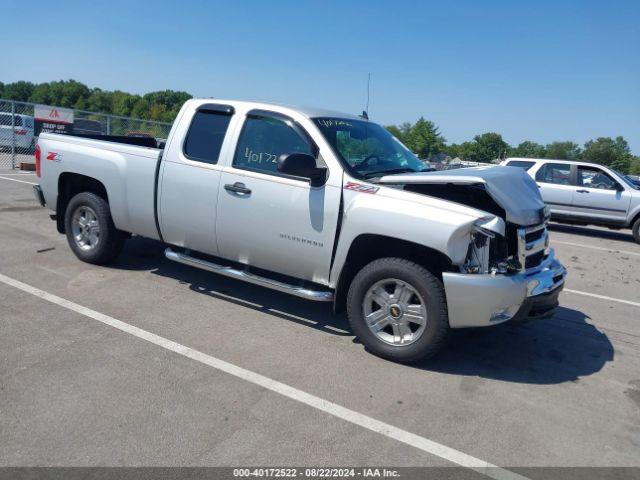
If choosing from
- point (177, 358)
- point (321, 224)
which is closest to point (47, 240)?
point (177, 358)

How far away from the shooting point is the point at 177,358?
4.11 m

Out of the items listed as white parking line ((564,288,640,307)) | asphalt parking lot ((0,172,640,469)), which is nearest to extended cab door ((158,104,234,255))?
asphalt parking lot ((0,172,640,469))

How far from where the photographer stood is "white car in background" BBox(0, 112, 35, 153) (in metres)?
19.1

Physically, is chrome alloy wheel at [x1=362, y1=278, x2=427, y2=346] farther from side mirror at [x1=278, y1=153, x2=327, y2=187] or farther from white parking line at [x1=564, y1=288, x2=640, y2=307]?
white parking line at [x1=564, y1=288, x2=640, y2=307]

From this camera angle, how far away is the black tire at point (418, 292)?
13.2 ft

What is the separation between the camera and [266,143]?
4.96 metres

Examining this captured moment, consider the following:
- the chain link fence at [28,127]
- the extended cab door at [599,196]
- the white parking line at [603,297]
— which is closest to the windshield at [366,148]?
the white parking line at [603,297]

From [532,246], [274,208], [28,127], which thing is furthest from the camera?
[28,127]

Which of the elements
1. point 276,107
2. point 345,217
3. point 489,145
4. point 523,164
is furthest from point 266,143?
point 489,145

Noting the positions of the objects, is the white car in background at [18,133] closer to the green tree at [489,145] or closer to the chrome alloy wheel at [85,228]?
the chrome alloy wheel at [85,228]

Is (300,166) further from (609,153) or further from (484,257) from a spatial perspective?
(609,153)

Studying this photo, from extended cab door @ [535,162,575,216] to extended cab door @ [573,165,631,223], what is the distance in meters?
0.16

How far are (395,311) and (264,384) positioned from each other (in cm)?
120

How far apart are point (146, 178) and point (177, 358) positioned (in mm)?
2237
